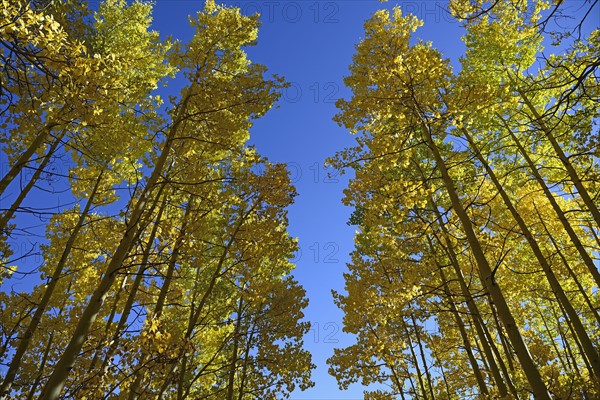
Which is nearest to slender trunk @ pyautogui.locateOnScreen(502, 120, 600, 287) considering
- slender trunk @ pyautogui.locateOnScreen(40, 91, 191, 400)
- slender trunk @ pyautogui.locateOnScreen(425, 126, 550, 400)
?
slender trunk @ pyautogui.locateOnScreen(425, 126, 550, 400)

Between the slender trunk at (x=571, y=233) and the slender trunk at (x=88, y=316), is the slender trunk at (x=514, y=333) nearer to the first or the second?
the slender trunk at (x=571, y=233)

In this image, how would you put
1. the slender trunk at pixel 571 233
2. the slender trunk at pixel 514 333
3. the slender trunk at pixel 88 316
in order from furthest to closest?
the slender trunk at pixel 571 233
the slender trunk at pixel 514 333
the slender trunk at pixel 88 316

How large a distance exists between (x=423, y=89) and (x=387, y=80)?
0.74 meters

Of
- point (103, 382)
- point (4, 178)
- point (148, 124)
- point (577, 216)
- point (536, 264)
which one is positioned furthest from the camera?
point (577, 216)

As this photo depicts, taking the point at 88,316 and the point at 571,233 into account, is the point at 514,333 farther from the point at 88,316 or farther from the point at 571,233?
the point at 571,233

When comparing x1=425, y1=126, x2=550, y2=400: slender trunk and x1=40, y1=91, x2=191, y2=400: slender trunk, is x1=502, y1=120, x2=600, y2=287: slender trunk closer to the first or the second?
x1=425, y1=126, x2=550, y2=400: slender trunk

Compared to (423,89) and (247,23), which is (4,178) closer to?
(247,23)

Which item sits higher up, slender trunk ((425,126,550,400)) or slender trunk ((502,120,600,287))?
slender trunk ((502,120,600,287))

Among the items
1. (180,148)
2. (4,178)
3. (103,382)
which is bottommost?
(103,382)

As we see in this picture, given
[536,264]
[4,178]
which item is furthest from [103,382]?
[536,264]

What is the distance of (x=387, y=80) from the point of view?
5230mm

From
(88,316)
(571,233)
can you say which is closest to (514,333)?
(88,316)

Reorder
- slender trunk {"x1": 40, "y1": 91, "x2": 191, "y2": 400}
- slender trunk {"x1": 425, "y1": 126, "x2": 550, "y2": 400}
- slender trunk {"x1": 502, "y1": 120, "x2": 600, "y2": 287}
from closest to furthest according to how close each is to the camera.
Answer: slender trunk {"x1": 40, "y1": 91, "x2": 191, "y2": 400}
slender trunk {"x1": 425, "y1": 126, "x2": 550, "y2": 400}
slender trunk {"x1": 502, "y1": 120, "x2": 600, "y2": 287}

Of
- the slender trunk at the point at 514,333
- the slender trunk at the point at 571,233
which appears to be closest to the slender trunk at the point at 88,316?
Result: the slender trunk at the point at 514,333
